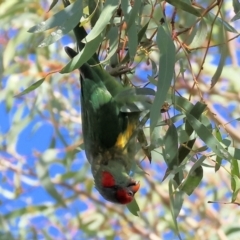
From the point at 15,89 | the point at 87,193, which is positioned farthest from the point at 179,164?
the point at 87,193

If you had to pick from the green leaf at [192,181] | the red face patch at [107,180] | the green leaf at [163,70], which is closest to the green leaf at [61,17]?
the green leaf at [163,70]

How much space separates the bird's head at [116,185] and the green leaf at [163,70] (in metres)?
0.58

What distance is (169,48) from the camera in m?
1.02

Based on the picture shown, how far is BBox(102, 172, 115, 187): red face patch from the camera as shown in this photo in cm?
167

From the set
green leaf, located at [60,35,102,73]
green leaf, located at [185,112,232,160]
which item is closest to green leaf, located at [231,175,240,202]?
green leaf, located at [185,112,232,160]

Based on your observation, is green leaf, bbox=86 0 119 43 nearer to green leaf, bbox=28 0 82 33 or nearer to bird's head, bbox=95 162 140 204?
green leaf, bbox=28 0 82 33

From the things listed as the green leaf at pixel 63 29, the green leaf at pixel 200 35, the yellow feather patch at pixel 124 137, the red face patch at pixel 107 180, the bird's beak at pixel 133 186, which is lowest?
the green leaf at pixel 63 29

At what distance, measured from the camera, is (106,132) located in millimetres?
1714

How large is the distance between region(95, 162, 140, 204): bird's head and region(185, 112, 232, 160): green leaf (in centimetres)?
44

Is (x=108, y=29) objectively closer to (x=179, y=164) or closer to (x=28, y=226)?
(x=179, y=164)

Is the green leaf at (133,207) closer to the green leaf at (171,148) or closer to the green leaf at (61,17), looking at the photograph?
the green leaf at (171,148)

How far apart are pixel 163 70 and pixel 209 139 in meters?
0.19

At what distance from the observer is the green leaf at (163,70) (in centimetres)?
100

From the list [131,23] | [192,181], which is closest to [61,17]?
[131,23]
